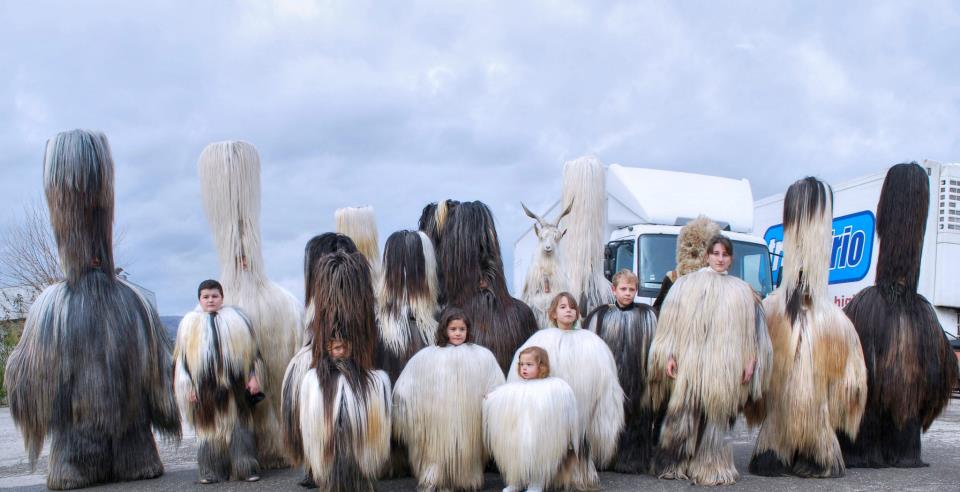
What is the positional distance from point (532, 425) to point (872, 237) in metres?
9.49

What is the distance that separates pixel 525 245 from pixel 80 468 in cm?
1000

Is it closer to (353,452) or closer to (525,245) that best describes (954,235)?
(525,245)

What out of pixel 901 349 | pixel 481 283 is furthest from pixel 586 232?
pixel 901 349

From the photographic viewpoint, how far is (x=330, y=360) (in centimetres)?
495

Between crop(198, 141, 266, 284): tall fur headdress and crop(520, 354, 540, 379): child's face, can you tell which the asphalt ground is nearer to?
crop(520, 354, 540, 379): child's face

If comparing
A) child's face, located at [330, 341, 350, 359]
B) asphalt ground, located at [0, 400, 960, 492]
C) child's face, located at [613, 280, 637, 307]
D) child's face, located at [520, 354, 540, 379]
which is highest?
child's face, located at [613, 280, 637, 307]

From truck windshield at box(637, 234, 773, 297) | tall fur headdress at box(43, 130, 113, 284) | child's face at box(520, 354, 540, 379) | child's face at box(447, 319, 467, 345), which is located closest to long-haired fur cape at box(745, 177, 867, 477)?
child's face at box(520, 354, 540, 379)

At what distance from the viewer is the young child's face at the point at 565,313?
542 centimetres

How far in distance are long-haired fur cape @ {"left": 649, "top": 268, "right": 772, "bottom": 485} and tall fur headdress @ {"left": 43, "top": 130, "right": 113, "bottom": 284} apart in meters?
3.91

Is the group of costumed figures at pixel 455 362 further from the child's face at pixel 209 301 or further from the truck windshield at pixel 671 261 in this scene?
the truck windshield at pixel 671 261

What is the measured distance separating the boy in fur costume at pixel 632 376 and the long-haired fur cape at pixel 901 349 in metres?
1.47

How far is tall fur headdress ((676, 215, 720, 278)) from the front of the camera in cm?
627

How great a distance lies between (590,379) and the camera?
208 inches

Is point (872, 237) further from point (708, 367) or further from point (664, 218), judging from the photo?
point (708, 367)
